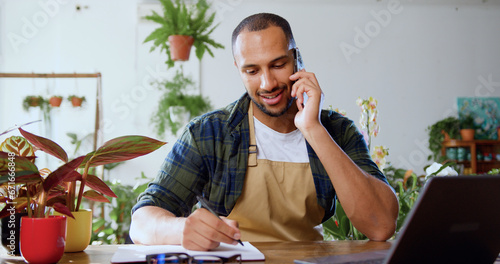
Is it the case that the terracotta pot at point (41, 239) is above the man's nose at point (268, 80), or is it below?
below

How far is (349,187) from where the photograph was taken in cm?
133

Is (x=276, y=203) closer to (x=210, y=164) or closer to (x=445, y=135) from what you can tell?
(x=210, y=164)

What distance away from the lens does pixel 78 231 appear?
107 centimetres

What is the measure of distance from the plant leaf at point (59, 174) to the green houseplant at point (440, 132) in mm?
5983

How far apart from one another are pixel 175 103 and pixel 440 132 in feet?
11.6

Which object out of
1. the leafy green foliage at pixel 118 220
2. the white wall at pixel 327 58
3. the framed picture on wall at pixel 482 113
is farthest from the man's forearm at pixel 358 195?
the framed picture on wall at pixel 482 113

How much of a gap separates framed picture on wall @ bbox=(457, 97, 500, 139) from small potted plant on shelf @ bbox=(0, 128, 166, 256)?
6.18 m

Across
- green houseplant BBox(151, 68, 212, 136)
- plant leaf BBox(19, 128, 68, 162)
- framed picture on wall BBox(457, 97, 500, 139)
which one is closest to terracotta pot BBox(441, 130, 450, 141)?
framed picture on wall BBox(457, 97, 500, 139)

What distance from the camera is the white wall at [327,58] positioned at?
5.88 m

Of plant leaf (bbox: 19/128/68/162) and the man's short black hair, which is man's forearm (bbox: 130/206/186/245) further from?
the man's short black hair

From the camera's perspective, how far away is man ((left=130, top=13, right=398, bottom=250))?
57.4 inches

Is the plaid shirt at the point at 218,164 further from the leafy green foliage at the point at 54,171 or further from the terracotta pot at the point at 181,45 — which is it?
the terracotta pot at the point at 181,45

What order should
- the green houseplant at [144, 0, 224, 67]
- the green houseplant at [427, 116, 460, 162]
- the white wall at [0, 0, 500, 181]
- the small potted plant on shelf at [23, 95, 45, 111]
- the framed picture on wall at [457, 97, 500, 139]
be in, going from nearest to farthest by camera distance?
the green houseplant at [144, 0, 224, 67], the small potted plant on shelf at [23, 95, 45, 111], the white wall at [0, 0, 500, 181], the green houseplant at [427, 116, 460, 162], the framed picture on wall at [457, 97, 500, 139]

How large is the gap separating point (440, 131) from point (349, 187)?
5415 millimetres
